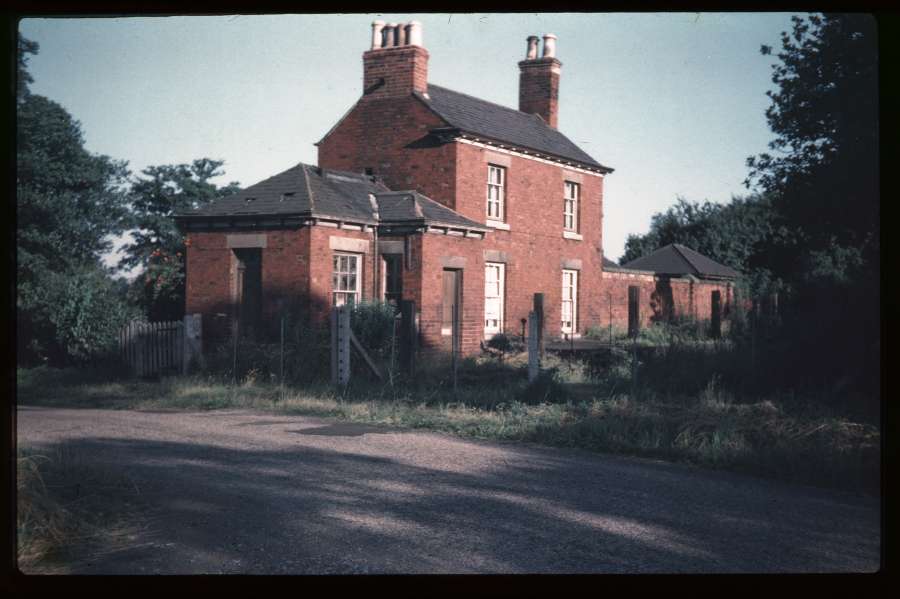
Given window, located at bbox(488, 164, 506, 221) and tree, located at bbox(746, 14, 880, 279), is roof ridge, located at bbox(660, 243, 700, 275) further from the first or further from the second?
tree, located at bbox(746, 14, 880, 279)

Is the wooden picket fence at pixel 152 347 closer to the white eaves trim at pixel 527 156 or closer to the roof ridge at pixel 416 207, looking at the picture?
the roof ridge at pixel 416 207

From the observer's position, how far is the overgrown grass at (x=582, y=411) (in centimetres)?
877

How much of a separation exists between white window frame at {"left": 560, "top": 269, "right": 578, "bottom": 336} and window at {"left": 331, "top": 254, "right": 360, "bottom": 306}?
795 cm

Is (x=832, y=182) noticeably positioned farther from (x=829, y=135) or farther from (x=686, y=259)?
(x=686, y=259)

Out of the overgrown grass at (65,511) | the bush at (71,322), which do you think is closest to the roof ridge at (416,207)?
the bush at (71,322)

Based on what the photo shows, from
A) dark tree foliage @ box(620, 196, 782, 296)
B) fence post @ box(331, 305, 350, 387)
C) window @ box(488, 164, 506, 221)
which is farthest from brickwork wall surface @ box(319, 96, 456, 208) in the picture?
dark tree foliage @ box(620, 196, 782, 296)

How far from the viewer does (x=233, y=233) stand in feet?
64.9

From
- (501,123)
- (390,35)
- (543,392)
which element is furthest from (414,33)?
(543,392)

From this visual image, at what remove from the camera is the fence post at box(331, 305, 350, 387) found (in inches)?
593

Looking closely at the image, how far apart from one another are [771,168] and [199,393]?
1124 centimetres

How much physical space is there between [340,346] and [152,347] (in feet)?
16.1

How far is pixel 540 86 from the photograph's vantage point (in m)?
28.2
